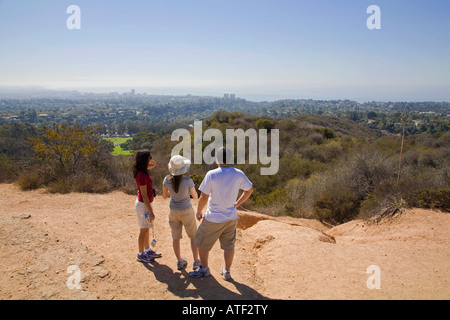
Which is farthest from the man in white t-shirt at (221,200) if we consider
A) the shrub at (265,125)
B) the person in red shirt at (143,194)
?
the shrub at (265,125)

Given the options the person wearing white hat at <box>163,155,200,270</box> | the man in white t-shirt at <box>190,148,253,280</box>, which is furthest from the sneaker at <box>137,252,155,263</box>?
the man in white t-shirt at <box>190,148,253,280</box>

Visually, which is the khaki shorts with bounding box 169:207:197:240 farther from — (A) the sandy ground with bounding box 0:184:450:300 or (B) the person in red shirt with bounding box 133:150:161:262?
(A) the sandy ground with bounding box 0:184:450:300

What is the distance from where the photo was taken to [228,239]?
359 centimetres

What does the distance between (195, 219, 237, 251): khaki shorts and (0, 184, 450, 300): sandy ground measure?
0.58 m

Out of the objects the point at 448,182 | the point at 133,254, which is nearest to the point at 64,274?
the point at 133,254

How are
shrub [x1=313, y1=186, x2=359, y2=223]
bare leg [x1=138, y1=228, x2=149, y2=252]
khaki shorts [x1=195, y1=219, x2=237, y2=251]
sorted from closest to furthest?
1. khaki shorts [x1=195, y1=219, x2=237, y2=251]
2. bare leg [x1=138, y1=228, x2=149, y2=252]
3. shrub [x1=313, y1=186, x2=359, y2=223]

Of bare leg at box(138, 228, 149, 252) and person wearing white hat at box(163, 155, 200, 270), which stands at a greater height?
person wearing white hat at box(163, 155, 200, 270)

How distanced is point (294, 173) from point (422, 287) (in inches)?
439

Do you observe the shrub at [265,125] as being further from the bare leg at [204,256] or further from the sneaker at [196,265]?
the bare leg at [204,256]

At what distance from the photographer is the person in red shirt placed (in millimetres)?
3717

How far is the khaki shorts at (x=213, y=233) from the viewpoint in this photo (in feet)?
11.3

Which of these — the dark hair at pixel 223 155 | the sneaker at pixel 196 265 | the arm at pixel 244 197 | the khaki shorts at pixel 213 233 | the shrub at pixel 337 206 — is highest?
the dark hair at pixel 223 155

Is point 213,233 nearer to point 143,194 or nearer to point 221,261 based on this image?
point 143,194
